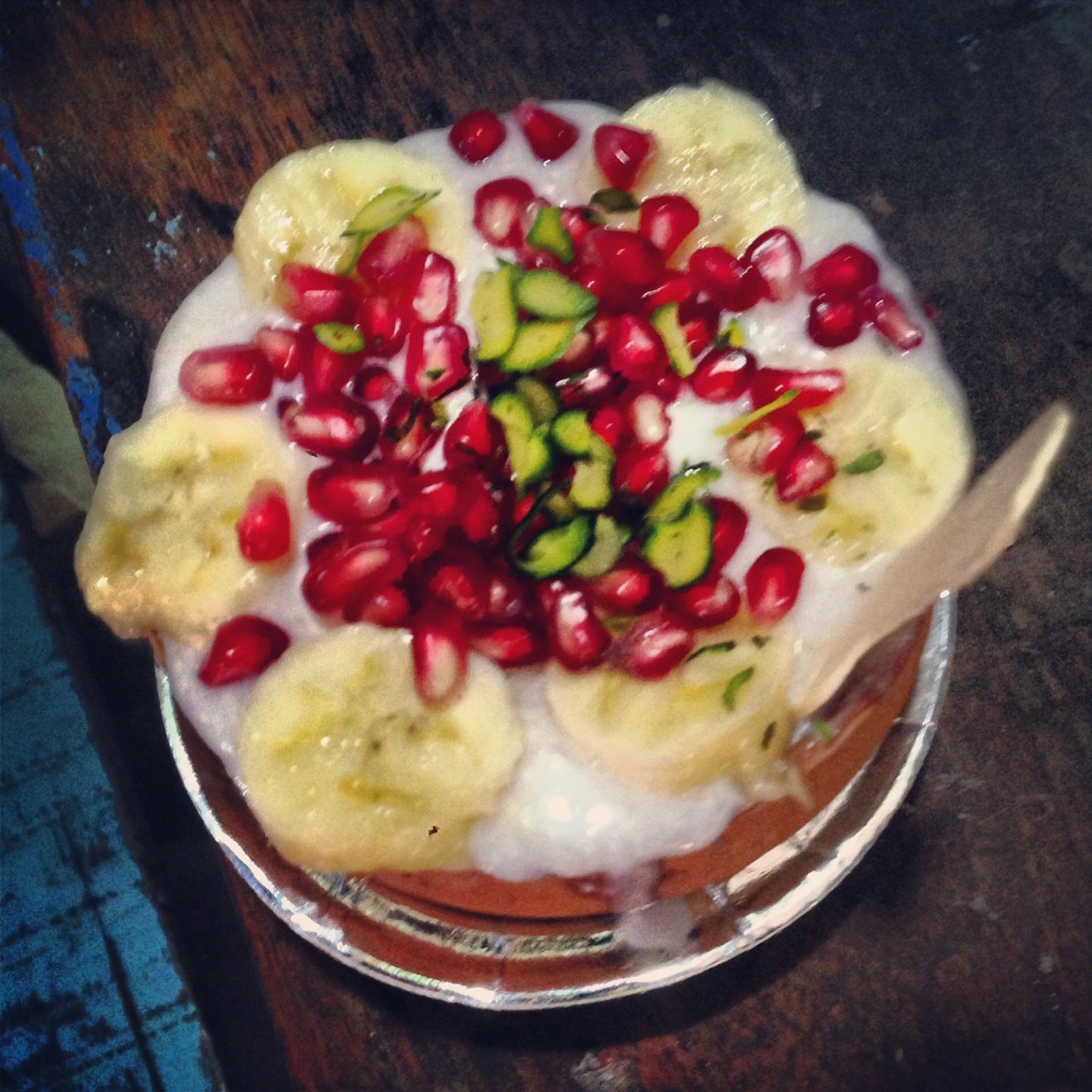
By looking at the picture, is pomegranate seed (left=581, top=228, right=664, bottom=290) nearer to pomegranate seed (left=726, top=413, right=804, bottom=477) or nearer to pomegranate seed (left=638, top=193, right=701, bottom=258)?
pomegranate seed (left=638, top=193, right=701, bottom=258)

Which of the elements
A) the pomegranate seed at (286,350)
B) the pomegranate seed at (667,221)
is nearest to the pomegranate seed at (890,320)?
the pomegranate seed at (667,221)

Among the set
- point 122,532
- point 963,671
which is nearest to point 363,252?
point 122,532

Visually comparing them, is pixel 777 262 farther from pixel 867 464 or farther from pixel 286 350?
pixel 286 350

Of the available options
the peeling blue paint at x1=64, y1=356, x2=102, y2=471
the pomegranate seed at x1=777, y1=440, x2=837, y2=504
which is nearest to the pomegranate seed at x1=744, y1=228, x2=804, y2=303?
the pomegranate seed at x1=777, y1=440, x2=837, y2=504

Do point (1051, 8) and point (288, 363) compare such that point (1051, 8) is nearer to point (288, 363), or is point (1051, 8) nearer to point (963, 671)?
point (963, 671)

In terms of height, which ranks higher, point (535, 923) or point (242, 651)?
point (242, 651)

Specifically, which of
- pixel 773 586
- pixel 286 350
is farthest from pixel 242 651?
pixel 773 586

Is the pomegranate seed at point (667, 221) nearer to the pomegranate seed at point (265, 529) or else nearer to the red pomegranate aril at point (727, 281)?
the red pomegranate aril at point (727, 281)
